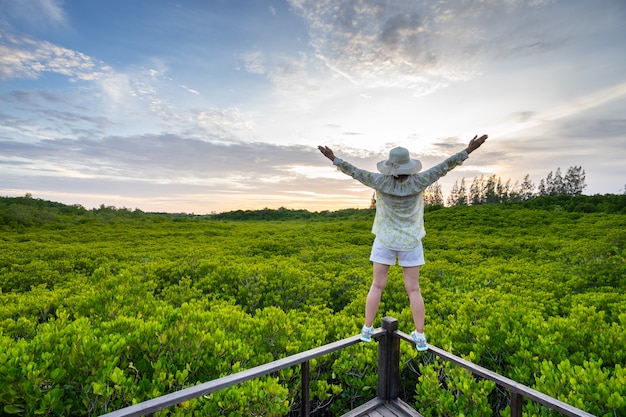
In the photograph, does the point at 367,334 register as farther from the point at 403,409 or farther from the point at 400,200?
the point at 400,200

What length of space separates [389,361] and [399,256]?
1224 millimetres

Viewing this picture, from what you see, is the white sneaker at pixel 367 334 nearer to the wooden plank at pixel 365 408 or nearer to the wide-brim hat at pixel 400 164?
the wooden plank at pixel 365 408

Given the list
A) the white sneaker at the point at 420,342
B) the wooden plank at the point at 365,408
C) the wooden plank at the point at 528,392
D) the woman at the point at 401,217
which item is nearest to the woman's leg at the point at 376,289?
the woman at the point at 401,217

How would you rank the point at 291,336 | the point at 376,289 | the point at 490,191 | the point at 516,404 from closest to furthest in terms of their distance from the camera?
1. the point at 516,404
2. the point at 376,289
3. the point at 291,336
4. the point at 490,191

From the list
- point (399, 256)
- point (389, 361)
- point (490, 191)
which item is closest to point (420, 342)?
point (389, 361)

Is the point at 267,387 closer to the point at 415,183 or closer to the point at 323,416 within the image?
the point at 323,416

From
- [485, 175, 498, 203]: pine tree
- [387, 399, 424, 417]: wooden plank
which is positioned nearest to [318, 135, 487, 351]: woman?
[387, 399, 424, 417]: wooden plank

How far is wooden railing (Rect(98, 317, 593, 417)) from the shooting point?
2.33 metres

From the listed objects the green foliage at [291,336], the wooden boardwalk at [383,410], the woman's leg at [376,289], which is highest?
the woman's leg at [376,289]

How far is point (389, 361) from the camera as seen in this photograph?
3.74 metres

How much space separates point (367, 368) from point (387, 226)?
1.90 meters

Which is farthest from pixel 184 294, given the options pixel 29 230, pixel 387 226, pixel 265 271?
pixel 29 230

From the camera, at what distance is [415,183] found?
3551mm

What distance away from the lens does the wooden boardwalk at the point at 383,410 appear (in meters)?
3.55
